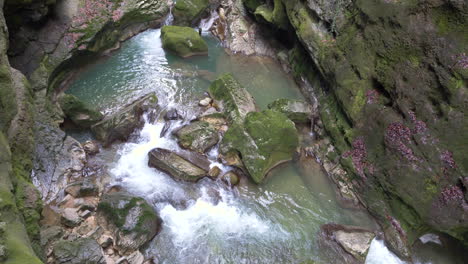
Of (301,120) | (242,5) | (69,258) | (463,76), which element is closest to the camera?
(69,258)

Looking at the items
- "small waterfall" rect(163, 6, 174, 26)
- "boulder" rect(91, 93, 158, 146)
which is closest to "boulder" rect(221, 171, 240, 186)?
"boulder" rect(91, 93, 158, 146)

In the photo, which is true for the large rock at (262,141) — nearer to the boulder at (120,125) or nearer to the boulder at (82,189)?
the boulder at (120,125)

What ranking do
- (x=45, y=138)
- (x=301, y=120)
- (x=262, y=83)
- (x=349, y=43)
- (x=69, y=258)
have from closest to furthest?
(x=69, y=258), (x=45, y=138), (x=349, y=43), (x=301, y=120), (x=262, y=83)

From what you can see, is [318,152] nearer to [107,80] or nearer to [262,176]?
[262,176]

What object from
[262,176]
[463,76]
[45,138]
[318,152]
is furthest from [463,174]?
[45,138]

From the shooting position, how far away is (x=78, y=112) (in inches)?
404

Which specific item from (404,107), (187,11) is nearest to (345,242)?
(404,107)

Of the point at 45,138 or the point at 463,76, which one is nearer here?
the point at 463,76

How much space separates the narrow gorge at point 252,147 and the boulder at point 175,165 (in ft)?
0.15

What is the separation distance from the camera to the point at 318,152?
A: 11.2 m

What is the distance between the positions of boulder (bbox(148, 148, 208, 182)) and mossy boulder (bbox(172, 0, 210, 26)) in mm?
10292

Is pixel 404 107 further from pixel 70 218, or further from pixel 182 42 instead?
pixel 182 42

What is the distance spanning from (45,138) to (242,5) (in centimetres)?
1354

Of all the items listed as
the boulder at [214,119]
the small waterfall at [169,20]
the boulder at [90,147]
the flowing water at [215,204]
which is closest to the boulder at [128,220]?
the flowing water at [215,204]
